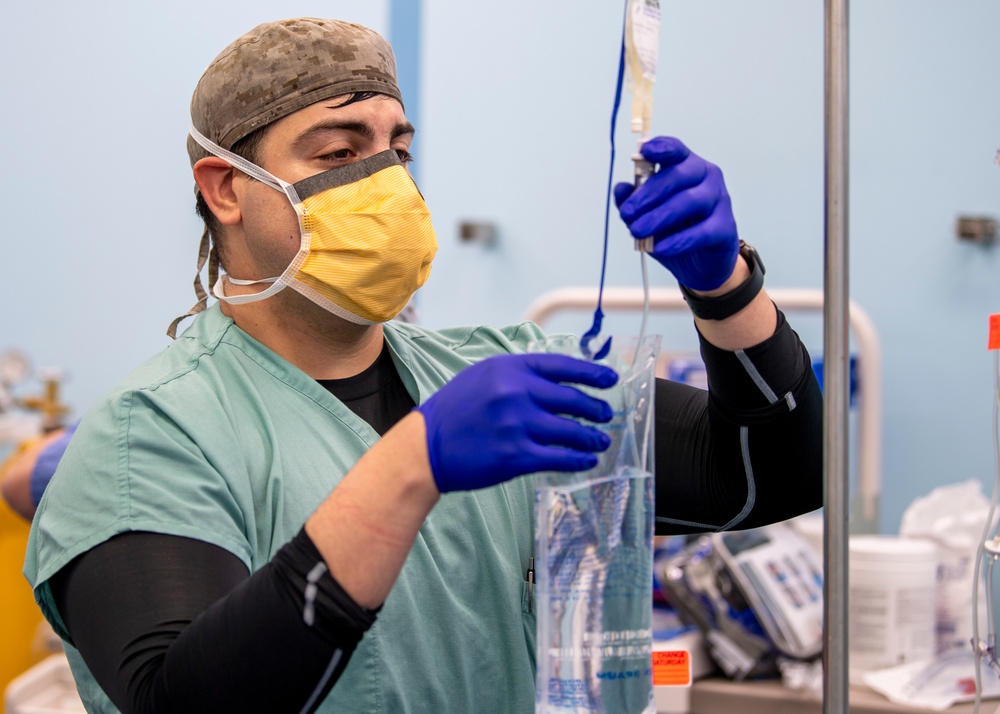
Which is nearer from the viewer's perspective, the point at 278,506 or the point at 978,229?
the point at 278,506

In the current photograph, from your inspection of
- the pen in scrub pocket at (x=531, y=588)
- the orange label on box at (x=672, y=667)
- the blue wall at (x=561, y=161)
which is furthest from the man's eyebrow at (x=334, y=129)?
the blue wall at (x=561, y=161)

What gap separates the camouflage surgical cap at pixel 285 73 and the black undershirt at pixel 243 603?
477mm

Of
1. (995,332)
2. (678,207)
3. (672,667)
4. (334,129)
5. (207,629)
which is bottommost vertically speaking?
(672,667)

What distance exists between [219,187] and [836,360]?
28.3 inches

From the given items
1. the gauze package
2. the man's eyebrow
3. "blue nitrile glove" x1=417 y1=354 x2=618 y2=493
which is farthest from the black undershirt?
the gauze package

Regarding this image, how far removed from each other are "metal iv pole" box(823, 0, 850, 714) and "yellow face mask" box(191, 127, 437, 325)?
490 millimetres

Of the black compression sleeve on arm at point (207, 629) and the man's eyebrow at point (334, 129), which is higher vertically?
the man's eyebrow at point (334, 129)

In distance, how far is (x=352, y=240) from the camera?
1.15m

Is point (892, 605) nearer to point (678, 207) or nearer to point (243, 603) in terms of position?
point (678, 207)

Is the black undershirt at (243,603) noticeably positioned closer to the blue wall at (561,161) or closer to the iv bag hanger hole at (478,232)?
the blue wall at (561,161)

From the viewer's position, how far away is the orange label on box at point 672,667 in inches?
41.7

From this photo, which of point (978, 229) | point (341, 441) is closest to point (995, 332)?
point (341, 441)

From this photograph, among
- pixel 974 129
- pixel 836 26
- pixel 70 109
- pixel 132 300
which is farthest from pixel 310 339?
pixel 70 109

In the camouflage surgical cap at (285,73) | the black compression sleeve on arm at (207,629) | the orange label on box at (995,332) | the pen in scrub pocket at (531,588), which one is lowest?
the pen in scrub pocket at (531,588)
